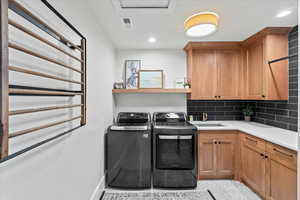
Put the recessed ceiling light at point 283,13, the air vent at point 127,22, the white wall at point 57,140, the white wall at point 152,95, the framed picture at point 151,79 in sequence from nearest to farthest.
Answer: the white wall at point 57,140 → the recessed ceiling light at point 283,13 → the air vent at point 127,22 → the framed picture at point 151,79 → the white wall at point 152,95

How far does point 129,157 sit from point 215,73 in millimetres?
2078

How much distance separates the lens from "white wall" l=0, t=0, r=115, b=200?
76 centimetres

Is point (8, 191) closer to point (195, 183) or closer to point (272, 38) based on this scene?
point (195, 183)

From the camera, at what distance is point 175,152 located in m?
2.36

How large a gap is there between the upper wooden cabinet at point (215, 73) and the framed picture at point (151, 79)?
1.96 feet

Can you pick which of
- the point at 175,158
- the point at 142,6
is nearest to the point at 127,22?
the point at 142,6

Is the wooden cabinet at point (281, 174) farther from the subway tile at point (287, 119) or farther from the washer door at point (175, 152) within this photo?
the washer door at point (175, 152)

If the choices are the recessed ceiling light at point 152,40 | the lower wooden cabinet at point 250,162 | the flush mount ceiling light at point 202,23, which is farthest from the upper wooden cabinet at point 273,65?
the recessed ceiling light at point 152,40

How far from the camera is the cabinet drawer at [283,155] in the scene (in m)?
1.59

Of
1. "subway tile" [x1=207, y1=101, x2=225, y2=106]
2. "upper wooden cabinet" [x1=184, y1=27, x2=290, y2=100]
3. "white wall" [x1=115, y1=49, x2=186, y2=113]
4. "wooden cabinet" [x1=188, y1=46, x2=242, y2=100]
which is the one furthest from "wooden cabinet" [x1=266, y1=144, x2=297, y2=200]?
"white wall" [x1=115, y1=49, x2=186, y2=113]

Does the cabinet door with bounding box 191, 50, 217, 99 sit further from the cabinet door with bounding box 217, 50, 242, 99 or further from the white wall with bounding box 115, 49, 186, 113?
the white wall with bounding box 115, 49, 186, 113

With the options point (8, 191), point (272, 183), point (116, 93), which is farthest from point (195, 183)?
point (8, 191)

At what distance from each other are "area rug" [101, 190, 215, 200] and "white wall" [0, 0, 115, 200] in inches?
14.5

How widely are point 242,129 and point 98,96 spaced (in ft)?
6.97
